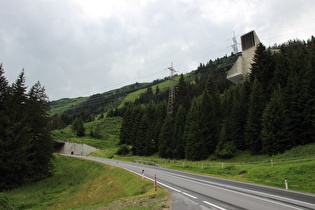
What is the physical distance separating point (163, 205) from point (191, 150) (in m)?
30.2

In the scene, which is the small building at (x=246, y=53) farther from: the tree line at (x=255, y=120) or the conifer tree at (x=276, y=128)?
the conifer tree at (x=276, y=128)

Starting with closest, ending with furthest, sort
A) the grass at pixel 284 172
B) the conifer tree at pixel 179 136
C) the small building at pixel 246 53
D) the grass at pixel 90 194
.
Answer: the grass at pixel 90 194
the grass at pixel 284 172
the conifer tree at pixel 179 136
the small building at pixel 246 53

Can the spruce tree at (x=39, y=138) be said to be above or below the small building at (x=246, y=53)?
below

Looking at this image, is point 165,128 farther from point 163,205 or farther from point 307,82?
point 163,205

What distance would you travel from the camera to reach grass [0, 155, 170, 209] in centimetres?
1065

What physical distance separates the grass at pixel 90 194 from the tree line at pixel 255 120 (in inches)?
778

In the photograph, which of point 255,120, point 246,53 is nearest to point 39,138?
point 255,120

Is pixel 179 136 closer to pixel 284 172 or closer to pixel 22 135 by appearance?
pixel 284 172

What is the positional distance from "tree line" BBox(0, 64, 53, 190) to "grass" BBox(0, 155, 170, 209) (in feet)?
7.72

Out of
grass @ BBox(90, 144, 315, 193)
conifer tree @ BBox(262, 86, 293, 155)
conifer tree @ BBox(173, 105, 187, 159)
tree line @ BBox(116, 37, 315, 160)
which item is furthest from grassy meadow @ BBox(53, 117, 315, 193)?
conifer tree @ BBox(173, 105, 187, 159)

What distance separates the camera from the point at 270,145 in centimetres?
2641

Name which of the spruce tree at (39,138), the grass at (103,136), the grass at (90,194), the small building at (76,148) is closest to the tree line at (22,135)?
the spruce tree at (39,138)

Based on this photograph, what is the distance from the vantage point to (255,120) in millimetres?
30766

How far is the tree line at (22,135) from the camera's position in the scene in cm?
2459
